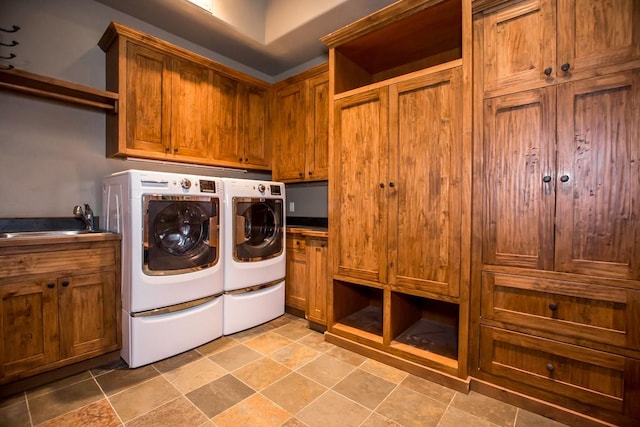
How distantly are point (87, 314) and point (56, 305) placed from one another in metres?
0.19

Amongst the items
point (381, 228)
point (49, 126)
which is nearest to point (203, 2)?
point (49, 126)

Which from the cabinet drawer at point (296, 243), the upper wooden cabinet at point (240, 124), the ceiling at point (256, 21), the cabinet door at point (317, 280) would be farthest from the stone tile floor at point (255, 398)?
the ceiling at point (256, 21)

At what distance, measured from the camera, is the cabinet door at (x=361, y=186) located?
210cm

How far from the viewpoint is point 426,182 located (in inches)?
75.2

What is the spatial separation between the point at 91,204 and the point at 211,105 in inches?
53.7

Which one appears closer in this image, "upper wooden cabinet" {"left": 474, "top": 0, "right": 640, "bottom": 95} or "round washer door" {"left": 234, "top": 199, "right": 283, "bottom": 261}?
"upper wooden cabinet" {"left": 474, "top": 0, "right": 640, "bottom": 95}

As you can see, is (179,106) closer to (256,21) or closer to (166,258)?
(256,21)

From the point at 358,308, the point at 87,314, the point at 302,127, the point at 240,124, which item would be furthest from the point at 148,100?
the point at 358,308

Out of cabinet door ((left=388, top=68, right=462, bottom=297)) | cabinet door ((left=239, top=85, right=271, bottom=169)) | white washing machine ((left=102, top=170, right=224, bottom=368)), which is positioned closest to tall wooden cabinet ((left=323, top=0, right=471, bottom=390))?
cabinet door ((left=388, top=68, right=462, bottom=297))

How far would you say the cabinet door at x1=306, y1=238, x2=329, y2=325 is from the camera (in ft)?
8.45

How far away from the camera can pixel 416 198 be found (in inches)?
76.7

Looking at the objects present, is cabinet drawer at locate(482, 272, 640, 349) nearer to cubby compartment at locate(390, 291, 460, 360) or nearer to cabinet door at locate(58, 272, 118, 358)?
cubby compartment at locate(390, 291, 460, 360)

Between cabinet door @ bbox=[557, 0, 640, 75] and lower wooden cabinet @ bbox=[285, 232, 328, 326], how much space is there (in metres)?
1.95

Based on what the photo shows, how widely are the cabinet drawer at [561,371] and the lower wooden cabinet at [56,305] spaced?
2.47 meters
